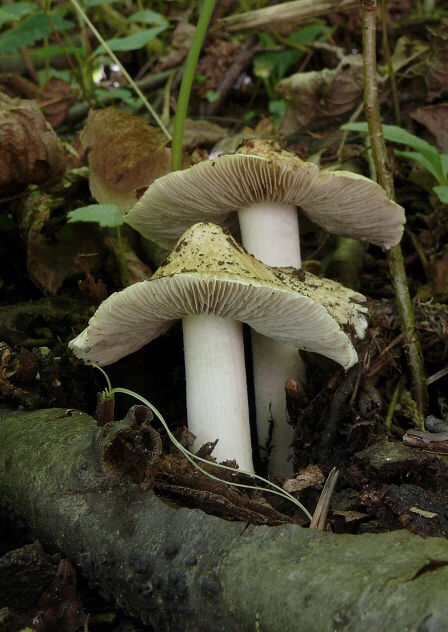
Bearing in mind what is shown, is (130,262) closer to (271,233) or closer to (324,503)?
(271,233)

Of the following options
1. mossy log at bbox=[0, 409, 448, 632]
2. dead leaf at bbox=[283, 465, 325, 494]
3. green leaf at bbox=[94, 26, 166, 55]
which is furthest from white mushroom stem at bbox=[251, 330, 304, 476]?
green leaf at bbox=[94, 26, 166, 55]

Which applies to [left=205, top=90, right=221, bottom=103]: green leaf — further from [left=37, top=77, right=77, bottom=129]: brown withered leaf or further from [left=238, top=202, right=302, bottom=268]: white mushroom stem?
[left=238, top=202, right=302, bottom=268]: white mushroom stem

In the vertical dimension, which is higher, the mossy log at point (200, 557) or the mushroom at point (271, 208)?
the mushroom at point (271, 208)

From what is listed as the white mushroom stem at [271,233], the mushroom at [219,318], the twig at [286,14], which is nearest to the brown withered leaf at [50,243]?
the mushroom at [219,318]

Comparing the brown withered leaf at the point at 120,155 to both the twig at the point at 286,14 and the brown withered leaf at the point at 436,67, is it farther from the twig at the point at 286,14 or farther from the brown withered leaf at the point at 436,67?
the brown withered leaf at the point at 436,67

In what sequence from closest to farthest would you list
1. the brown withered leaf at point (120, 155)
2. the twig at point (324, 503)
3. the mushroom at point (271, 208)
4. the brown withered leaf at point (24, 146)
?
1. the twig at point (324, 503)
2. the mushroom at point (271, 208)
3. the brown withered leaf at point (24, 146)
4. the brown withered leaf at point (120, 155)

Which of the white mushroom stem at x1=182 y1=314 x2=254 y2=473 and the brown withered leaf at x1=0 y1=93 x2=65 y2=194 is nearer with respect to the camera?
the white mushroom stem at x1=182 y1=314 x2=254 y2=473

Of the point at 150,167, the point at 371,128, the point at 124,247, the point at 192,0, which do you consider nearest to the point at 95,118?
the point at 150,167
